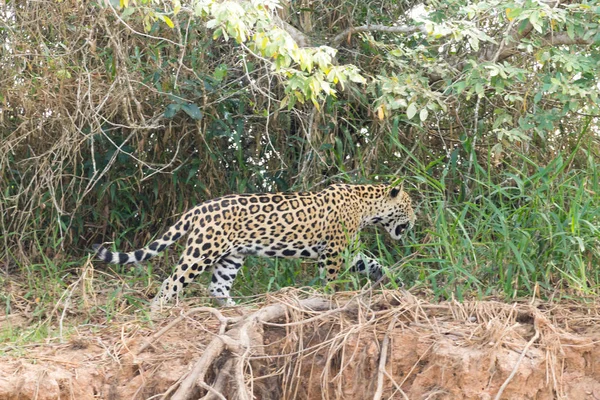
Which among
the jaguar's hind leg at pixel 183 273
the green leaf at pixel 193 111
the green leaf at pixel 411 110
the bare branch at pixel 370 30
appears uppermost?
the bare branch at pixel 370 30

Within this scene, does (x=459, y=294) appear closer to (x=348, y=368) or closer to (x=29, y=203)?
(x=348, y=368)

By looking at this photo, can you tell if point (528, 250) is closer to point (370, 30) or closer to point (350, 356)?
point (350, 356)

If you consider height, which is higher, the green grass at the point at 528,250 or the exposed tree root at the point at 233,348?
the green grass at the point at 528,250

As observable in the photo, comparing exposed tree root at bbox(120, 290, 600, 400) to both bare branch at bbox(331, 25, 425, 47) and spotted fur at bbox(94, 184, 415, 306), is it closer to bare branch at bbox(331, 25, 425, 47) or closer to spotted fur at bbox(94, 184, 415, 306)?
spotted fur at bbox(94, 184, 415, 306)

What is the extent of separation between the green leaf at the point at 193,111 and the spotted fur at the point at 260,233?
679mm

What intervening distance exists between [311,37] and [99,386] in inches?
139

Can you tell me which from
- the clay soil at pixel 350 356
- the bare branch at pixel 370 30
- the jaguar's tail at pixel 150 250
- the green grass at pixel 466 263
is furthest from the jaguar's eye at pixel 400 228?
the clay soil at pixel 350 356

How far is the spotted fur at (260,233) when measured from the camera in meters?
6.09

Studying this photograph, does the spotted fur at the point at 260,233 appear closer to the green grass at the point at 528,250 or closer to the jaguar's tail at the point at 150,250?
the jaguar's tail at the point at 150,250

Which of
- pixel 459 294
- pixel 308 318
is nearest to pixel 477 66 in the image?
pixel 459 294

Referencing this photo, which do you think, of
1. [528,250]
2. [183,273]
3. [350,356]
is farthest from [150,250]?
[528,250]

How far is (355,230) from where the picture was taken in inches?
267

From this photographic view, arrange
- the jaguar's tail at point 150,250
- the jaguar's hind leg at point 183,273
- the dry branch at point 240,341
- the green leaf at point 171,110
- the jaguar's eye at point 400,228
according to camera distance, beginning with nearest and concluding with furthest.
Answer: the dry branch at point 240,341 → the jaguar's tail at point 150,250 → the jaguar's hind leg at point 183,273 → the green leaf at point 171,110 → the jaguar's eye at point 400,228

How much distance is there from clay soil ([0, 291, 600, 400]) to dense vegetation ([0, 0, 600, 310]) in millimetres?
570
